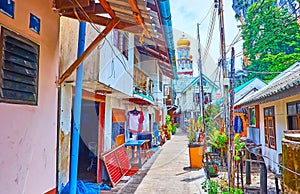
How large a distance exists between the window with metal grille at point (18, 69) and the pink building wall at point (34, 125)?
0.06m

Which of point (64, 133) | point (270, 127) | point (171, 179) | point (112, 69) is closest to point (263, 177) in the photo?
point (171, 179)

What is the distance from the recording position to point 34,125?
7.76 ft

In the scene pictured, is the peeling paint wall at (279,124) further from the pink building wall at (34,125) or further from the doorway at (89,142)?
the pink building wall at (34,125)

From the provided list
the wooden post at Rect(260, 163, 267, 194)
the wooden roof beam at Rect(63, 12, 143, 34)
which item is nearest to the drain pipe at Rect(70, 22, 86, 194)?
the wooden roof beam at Rect(63, 12, 143, 34)

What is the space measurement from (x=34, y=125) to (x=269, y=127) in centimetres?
994

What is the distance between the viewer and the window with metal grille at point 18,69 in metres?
1.99

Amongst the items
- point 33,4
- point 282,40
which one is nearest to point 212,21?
point 33,4

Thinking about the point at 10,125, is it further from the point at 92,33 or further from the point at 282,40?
the point at 282,40

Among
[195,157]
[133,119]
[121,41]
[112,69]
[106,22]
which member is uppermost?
[121,41]

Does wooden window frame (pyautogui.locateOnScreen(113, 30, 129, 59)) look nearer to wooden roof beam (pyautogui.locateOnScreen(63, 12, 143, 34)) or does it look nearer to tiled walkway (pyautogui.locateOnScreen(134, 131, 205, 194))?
wooden roof beam (pyautogui.locateOnScreen(63, 12, 143, 34))

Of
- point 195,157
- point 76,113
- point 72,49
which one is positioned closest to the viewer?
point 76,113

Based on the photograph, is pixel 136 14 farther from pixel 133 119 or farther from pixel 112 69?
pixel 133 119

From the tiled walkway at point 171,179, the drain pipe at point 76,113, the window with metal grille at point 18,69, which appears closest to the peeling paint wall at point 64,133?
the drain pipe at point 76,113

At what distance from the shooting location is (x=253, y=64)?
2788cm
